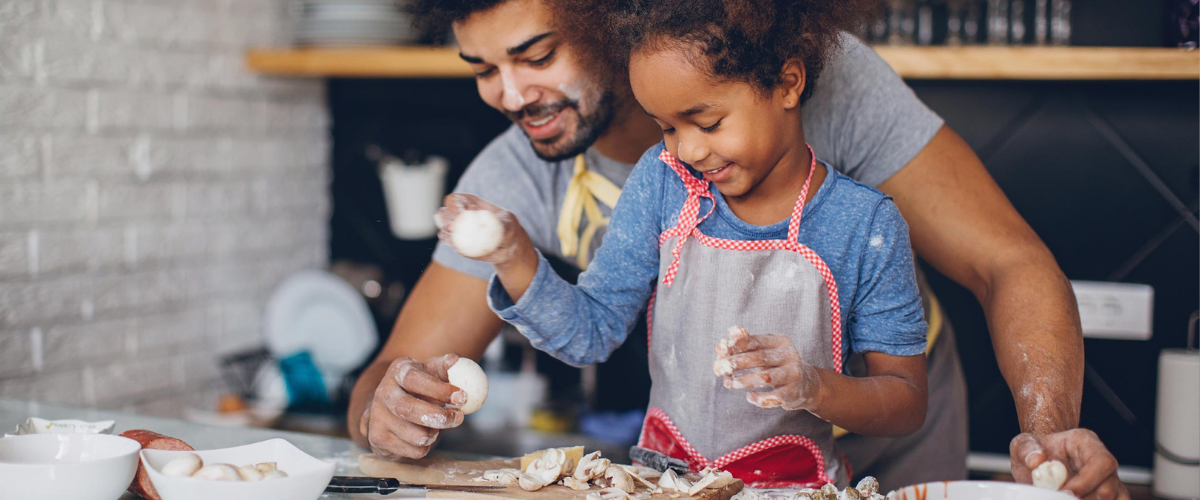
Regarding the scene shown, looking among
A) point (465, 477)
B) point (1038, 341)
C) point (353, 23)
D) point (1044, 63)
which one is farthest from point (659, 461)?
point (353, 23)

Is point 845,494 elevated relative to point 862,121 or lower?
lower

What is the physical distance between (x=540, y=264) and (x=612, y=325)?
127 mm

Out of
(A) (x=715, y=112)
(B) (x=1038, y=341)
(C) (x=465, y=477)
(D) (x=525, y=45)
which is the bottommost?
(C) (x=465, y=477)

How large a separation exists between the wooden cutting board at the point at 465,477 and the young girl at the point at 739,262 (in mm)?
105

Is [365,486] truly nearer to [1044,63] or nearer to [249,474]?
[249,474]

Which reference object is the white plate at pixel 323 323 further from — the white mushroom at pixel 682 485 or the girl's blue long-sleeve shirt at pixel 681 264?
the white mushroom at pixel 682 485

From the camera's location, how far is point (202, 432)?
1.11 metres

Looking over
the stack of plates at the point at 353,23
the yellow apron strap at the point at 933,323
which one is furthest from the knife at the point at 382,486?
the stack of plates at the point at 353,23

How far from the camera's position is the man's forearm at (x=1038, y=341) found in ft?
2.94

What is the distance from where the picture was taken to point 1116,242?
1.80m

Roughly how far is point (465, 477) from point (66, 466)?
0.35 m

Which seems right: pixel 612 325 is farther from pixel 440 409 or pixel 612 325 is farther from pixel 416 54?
pixel 416 54

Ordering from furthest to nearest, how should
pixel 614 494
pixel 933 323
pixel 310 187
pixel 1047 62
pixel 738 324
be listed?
1. pixel 310 187
2. pixel 1047 62
3. pixel 933 323
4. pixel 738 324
5. pixel 614 494

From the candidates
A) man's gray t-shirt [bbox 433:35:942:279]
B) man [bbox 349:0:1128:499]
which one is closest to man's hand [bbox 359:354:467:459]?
man [bbox 349:0:1128:499]
